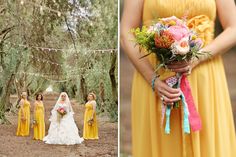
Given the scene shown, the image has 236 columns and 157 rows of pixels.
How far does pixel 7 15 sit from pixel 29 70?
0.29 meters

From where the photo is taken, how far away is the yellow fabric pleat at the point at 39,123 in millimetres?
2346

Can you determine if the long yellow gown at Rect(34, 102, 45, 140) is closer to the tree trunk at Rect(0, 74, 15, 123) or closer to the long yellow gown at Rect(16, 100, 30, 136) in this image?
the long yellow gown at Rect(16, 100, 30, 136)

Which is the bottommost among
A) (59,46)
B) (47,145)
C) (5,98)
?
(47,145)

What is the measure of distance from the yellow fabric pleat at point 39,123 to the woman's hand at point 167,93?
0.76 m

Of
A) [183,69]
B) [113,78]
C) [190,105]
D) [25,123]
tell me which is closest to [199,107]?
[190,105]

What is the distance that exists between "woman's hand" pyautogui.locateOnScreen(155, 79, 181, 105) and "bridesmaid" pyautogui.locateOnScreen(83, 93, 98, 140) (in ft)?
1.96

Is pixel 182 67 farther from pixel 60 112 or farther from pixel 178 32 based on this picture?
pixel 60 112

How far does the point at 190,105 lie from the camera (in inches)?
71.9

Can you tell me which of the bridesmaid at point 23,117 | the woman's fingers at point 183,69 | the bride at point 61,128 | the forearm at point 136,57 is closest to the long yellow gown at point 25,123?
the bridesmaid at point 23,117

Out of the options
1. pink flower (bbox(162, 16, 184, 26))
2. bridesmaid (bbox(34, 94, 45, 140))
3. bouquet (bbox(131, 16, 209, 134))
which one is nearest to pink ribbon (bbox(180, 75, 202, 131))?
bouquet (bbox(131, 16, 209, 134))

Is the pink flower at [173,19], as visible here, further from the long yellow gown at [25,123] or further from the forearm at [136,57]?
the long yellow gown at [25,123]

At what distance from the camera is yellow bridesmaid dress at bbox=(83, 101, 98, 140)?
235 centimetres

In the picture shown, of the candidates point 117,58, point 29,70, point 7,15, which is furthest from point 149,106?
point 7,15

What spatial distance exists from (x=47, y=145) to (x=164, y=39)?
99cm
